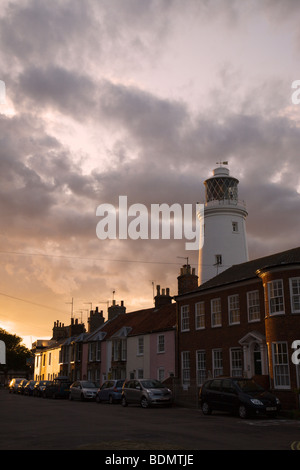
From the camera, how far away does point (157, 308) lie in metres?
46.8

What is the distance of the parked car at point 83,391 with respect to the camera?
120ft

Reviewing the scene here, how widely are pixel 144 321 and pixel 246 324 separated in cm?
1707

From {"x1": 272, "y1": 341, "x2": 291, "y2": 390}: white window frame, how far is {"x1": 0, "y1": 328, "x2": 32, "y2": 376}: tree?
82.7 meters

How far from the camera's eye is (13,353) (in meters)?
100

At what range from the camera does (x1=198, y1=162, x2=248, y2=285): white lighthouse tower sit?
42.8 meters

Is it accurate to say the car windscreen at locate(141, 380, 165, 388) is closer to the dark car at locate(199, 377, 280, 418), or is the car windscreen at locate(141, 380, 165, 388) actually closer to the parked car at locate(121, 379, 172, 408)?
the parked car at locate(121, 379, 172, 408)

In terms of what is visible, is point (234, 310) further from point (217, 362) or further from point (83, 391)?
point (83, 391)

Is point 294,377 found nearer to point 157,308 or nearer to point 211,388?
point 211,388

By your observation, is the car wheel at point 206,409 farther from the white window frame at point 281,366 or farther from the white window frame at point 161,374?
the white window frame at point 161,374

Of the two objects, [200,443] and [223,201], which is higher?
[223,201]

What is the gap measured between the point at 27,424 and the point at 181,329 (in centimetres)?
2015

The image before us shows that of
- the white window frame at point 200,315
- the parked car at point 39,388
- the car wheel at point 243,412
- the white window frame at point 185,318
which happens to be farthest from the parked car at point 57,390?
the car wheel at point 243,412

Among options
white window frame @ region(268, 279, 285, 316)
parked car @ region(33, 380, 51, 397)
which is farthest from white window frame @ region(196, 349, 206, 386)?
parked car @ region(33, 380, 51, 397)
